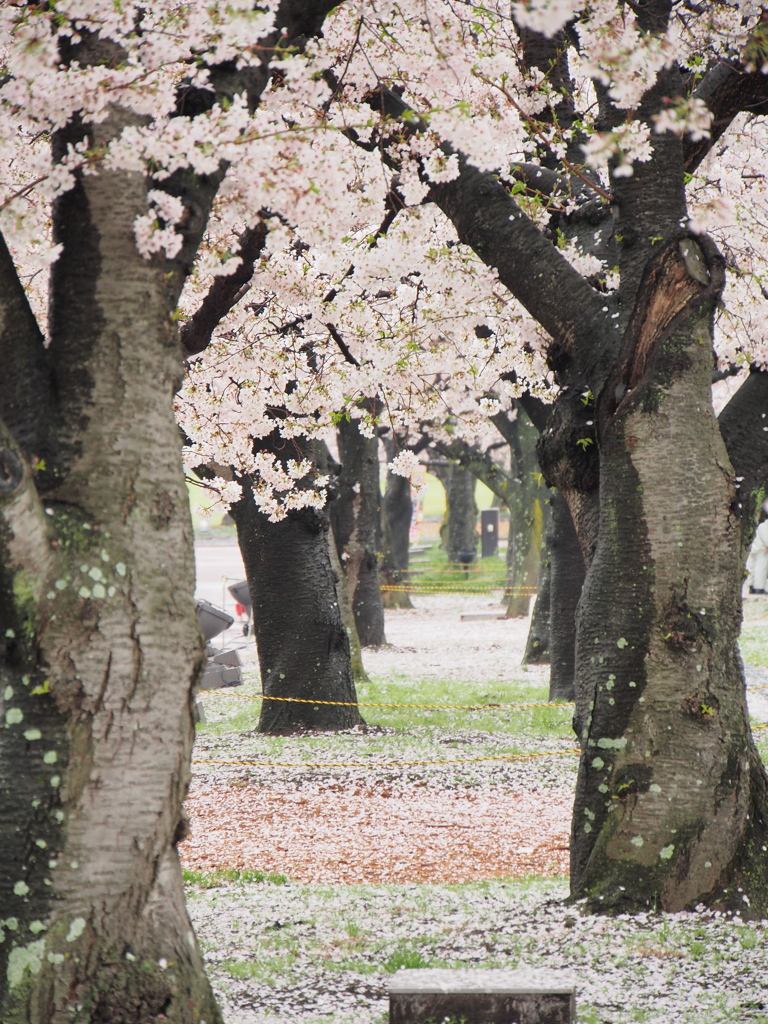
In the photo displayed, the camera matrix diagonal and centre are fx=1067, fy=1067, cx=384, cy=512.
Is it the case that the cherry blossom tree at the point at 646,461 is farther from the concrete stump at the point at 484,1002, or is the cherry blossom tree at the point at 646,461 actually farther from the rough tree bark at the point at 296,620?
the rough tree bark at the point at 296,620

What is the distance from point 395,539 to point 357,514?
14238mm

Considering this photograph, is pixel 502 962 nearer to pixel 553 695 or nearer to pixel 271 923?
pixel 271 923

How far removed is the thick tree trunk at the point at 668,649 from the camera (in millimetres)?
5234

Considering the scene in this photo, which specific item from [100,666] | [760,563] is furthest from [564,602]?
[760,563]

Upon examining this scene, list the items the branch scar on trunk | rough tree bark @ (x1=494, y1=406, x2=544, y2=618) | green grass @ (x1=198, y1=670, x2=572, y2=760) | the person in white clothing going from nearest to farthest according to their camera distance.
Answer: the branch scar on trunk < green grass @ (x1=198, y1=670, x2=572, y2=760) < rough tree bark @ (x1=494, y1=406, x2=544, y2=618) < the person in white clothing

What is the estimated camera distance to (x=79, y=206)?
4.03 meters

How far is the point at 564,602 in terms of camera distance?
13391mm

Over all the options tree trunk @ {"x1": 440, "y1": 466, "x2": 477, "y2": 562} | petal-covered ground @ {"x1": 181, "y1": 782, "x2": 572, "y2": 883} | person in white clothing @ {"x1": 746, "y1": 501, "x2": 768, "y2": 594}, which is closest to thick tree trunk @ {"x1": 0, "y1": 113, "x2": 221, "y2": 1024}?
petal-covered ground @ {"x1": 181, "y1": 782, "x2": 572, "y2": 883}

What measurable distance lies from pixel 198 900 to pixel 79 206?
4.18 m

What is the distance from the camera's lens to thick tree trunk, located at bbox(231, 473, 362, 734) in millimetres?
12250

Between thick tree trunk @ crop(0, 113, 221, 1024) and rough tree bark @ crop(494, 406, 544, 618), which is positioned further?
rough tree bark @ crop(494, 406, 544, 618)

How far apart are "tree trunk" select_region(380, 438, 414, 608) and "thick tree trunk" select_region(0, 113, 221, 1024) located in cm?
2414

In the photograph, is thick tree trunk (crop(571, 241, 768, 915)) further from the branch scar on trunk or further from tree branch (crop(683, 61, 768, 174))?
tree branch (crop(683, 61, 768, 174))

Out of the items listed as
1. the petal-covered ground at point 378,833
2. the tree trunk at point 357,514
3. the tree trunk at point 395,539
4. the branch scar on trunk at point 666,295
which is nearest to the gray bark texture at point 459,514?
the tree trunk at point 395,539
